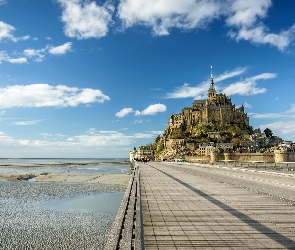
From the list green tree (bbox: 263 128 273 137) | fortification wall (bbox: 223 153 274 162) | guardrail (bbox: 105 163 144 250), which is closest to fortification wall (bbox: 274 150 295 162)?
fortification wall (bbox: 223 153 274 162)

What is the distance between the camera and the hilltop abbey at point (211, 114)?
134 m

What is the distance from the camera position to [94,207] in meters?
16.5

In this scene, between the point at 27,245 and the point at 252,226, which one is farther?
the point at 27,245

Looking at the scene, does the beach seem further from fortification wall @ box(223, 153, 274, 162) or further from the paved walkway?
fortification wall @ box(223, 153, 274, 162)

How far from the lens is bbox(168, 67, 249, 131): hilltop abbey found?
133750mm

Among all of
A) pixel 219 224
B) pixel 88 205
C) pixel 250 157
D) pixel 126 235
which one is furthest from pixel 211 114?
pixel 126 235

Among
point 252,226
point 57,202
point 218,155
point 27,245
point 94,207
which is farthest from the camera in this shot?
point 218,155

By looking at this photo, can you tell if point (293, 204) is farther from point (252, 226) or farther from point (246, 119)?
point (246, 119)

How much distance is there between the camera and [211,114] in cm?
13488

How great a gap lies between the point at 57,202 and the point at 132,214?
12.4m

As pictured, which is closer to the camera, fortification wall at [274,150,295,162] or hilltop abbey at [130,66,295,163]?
fortification wall at [274,150,295,162]

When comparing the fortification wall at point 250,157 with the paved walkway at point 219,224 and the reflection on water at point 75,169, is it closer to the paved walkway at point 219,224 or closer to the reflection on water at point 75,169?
the reflection on water at point 75,169

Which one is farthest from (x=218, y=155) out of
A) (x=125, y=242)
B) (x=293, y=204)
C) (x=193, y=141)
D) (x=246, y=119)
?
(x=125, y=242)

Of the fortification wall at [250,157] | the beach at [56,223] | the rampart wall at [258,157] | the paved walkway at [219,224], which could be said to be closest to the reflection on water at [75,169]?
the rampart wall at [258,157]
